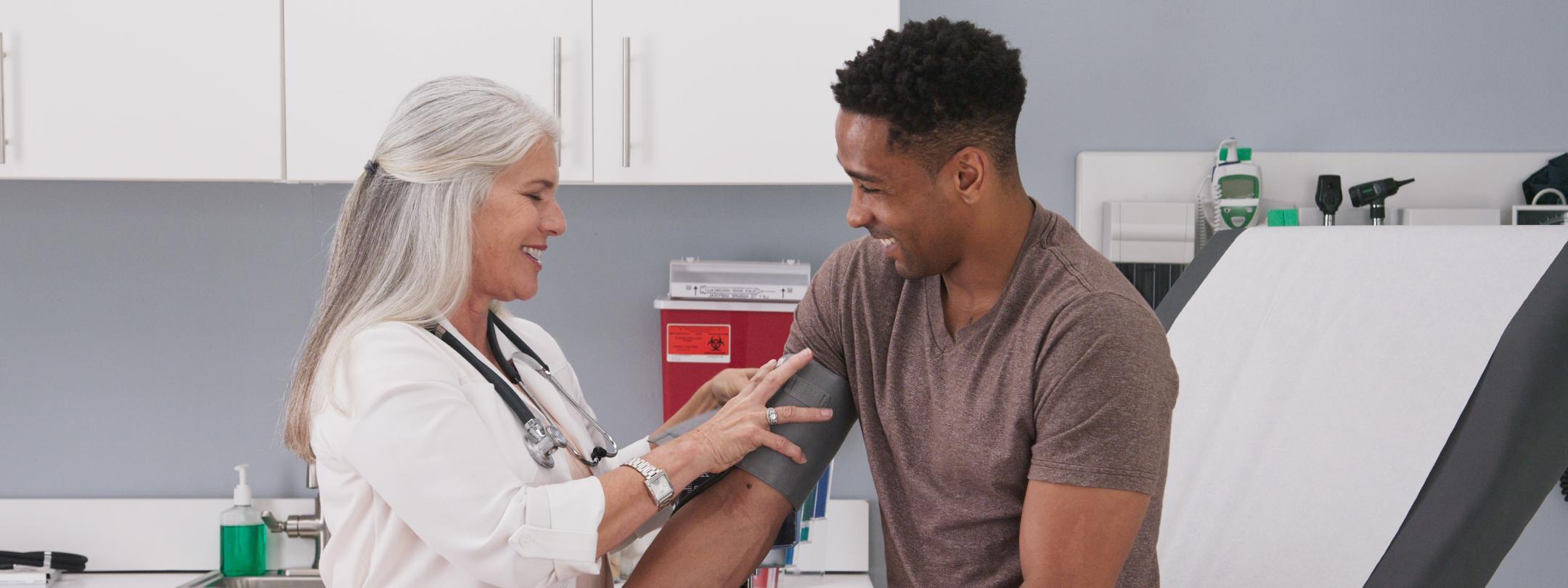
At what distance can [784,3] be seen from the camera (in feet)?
6.17

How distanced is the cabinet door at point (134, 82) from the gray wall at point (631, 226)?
15.8 inches

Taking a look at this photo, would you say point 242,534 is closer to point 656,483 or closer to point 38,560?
point 38,560

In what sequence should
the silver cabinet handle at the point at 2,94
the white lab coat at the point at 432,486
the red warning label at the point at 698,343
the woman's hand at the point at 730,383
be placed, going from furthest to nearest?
the red warning label at the point at 698,343 → the silver cabinet handle at the point at 2,94 → the woman's hand at the point at 730,383 → the white lab coat at the point at 432,486

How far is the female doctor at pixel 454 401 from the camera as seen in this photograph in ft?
3.67

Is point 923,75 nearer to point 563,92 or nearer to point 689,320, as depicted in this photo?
point 563,92

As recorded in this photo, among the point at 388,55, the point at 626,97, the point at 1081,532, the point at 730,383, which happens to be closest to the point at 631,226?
the point at 626,97

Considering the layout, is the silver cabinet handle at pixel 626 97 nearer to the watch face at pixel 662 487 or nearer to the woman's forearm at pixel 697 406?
the woman's forearm at pixel 697 406

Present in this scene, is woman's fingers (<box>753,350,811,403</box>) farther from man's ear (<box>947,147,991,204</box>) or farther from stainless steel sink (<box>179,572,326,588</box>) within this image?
stainless steel sink (<box>179,572,326,588</box>)

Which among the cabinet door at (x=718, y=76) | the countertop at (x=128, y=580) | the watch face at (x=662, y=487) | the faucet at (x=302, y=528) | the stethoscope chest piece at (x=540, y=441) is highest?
the cabinet door at (x=718, y=76)

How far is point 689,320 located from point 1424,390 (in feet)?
4.19

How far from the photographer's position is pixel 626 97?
6.15 ft

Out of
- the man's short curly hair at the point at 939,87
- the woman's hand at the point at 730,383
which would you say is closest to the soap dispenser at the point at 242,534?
the woman's hand at the point at 730,383

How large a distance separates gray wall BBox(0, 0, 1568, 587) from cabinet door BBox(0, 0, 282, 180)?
401mm

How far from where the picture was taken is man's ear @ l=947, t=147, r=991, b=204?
108 centimetres
